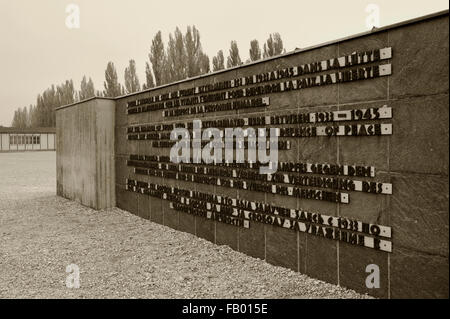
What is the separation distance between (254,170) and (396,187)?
2.04m

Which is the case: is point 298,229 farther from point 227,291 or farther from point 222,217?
point 222,217

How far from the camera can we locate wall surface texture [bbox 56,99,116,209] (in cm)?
909

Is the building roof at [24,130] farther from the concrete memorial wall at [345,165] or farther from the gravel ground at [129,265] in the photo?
the concrete memorial wall at [345,165]

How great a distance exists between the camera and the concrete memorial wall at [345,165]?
3289 millimetres

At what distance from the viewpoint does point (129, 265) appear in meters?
5.04

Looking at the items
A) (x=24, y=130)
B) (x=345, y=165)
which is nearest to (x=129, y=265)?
(x=345, y=165)

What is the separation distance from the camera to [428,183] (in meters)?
3.29

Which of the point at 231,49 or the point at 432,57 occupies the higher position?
the point at 231,49

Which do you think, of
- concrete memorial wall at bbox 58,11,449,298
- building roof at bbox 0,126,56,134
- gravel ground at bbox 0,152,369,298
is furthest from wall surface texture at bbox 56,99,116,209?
building roof at bbox 0,126,56,134

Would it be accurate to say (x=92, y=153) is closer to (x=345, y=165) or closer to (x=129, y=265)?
(x=129, y=265)

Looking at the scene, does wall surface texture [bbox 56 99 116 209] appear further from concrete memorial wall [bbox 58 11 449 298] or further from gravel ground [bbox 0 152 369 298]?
concrete memorial wall [bbox 58 11 449 298]
